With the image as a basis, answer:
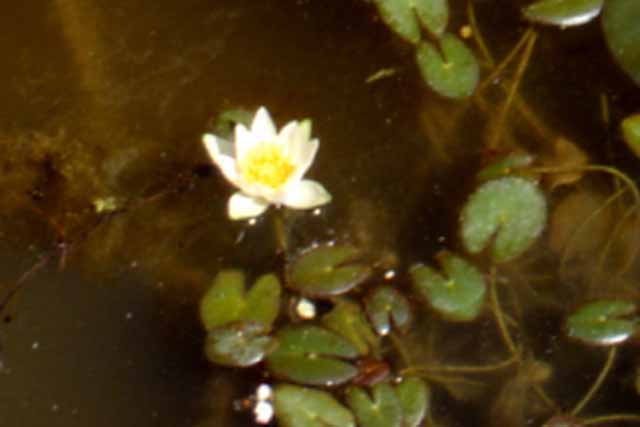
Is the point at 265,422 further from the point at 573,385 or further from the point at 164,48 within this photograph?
the point at 164,48

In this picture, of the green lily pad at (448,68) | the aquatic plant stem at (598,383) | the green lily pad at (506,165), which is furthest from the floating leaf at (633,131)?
the aquatic plant stem at (598,383)

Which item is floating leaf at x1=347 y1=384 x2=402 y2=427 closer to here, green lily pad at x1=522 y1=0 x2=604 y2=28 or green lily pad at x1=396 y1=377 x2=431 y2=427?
green lily pad at x1=396 y1=377 x2=431 y2=427

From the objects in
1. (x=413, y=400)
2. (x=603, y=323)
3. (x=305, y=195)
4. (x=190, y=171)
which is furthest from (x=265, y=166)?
(x=603, y=323)

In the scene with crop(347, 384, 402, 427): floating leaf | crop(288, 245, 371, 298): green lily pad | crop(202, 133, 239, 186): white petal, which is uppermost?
crop(202, 133, 239, 186): white petal

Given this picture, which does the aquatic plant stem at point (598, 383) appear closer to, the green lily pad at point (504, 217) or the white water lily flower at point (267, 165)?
the green lily pad at point (504, 217)

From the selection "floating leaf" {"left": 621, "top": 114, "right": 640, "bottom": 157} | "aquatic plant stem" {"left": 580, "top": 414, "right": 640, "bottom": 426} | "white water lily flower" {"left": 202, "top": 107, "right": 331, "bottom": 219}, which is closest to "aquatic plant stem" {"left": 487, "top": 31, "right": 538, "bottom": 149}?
"floating leaf" {"left": 621, "top": 114, "right": 640, "bottom": 157}

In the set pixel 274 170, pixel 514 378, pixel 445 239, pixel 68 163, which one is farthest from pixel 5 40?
pixel 514 378

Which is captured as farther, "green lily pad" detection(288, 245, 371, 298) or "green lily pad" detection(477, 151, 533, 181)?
"green lily pad" detection(477, 151, 533, 181)
